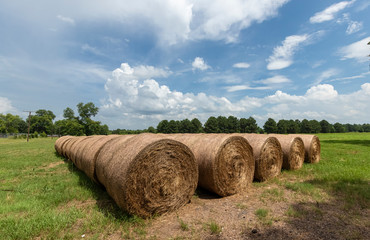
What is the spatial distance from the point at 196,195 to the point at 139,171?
245 cm

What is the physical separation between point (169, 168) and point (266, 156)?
4673mm

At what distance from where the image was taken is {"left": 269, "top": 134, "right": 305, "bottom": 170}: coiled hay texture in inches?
356

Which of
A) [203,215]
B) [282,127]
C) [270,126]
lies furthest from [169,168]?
[282,127]

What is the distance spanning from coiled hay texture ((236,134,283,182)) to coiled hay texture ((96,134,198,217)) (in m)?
3.27

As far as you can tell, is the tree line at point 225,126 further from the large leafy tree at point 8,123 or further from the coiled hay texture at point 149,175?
the coiled hay texture at point 149,175

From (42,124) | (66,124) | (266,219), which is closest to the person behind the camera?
(266,219)

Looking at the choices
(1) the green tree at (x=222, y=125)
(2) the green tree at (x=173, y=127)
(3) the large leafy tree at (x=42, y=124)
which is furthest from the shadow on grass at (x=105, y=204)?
(3) the large leafy tree at (x=42, y=124)

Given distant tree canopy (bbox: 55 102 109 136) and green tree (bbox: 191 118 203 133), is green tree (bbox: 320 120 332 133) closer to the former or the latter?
green tree (bbox: 191 118 203 133)

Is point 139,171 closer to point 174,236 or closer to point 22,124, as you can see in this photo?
point 174,236

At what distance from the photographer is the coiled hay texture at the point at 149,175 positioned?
4.25 metres

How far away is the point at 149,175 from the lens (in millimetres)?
4555

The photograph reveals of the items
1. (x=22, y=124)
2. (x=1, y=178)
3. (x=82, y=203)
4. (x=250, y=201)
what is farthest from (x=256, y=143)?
(x=22, y=124)

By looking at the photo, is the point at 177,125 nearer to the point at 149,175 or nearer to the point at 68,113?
the point at 68,113

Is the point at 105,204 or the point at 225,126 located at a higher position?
the point at 225,126
